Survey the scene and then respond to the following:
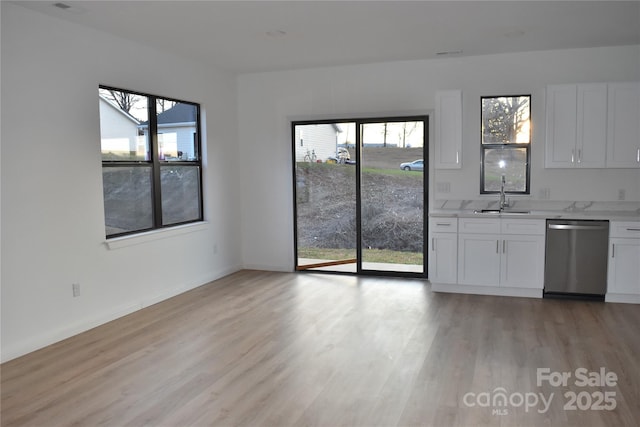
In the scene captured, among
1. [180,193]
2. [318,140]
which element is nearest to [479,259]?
[318,140]

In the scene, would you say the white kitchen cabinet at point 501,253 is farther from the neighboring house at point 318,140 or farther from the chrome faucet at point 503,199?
the neighboring house at point 318,140

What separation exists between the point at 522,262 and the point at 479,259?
0.44 metres

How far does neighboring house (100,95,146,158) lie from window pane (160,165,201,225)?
1.54 ft

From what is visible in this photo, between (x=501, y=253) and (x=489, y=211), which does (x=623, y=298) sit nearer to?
(x=501, y=253)

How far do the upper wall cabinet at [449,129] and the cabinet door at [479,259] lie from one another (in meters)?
0.93

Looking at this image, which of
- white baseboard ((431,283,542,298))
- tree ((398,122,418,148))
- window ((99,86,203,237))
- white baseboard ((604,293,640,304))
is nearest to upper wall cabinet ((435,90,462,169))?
tree ((398,122,418,148))

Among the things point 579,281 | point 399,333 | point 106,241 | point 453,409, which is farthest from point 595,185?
point 106,241

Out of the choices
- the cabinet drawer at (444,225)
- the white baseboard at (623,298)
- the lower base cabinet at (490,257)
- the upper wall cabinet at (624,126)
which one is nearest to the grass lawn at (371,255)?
the lower base cabinet at (490,257)

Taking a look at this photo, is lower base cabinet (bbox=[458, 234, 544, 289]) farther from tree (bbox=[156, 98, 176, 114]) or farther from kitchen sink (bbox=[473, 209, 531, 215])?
tree (bbox=[156, 98, 176, 114])

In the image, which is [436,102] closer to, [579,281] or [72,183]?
[579,281]

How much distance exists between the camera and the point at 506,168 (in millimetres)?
6035

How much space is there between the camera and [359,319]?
475cm

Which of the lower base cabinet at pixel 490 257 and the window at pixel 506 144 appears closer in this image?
the lower base cabinet at pixel 490 257

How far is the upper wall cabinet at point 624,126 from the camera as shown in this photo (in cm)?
541
